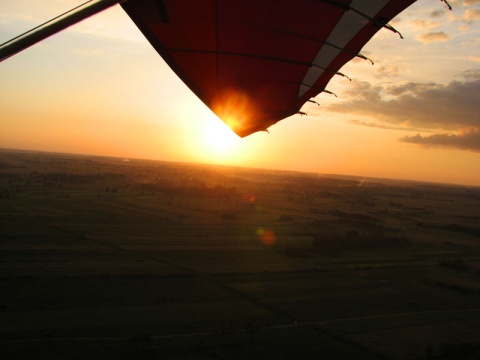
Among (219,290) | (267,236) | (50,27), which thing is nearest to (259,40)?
(50,27)

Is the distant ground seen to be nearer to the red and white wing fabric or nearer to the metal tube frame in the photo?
the red and white wing fabric

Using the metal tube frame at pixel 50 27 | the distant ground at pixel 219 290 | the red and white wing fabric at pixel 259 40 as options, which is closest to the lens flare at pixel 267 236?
the distant ground at pixel 219 290

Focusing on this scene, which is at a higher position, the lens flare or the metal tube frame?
the metal tube frame

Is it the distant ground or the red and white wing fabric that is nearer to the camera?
the red and white wing fabric

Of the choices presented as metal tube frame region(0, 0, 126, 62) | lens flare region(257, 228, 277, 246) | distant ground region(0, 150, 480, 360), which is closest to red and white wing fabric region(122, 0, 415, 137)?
metal tube frame region(0, 0, 126, 62)

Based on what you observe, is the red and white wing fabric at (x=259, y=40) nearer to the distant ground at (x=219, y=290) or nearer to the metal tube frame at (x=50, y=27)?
the metal tube frame at (x=50, y=27)

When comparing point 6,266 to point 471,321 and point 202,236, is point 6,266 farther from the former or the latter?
point 471,321
